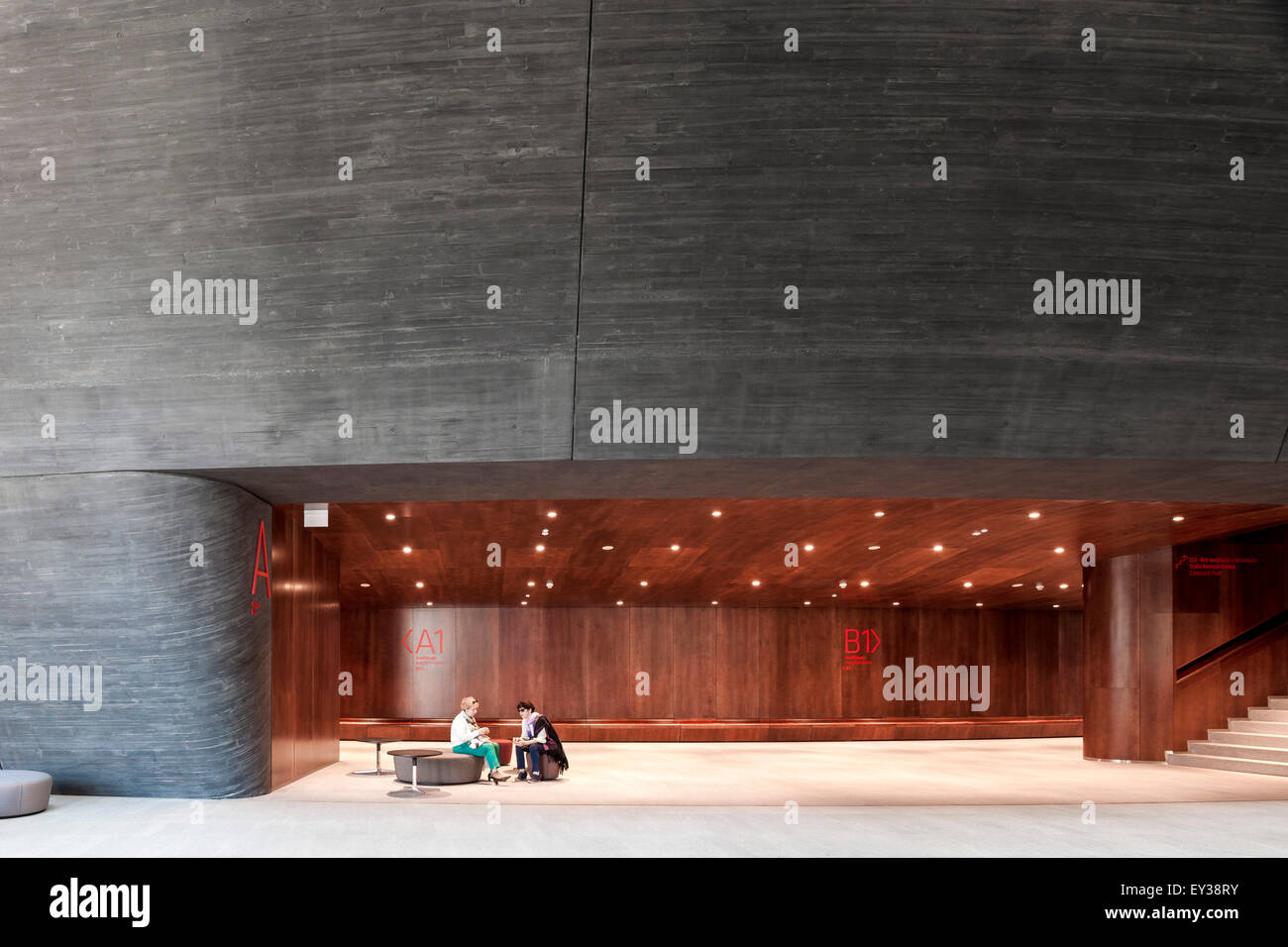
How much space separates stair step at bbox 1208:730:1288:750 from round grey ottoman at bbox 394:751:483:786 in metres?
11.2

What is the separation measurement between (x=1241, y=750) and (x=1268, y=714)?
1265 mm

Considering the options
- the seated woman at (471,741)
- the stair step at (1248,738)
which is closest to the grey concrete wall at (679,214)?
the seated woman at (471,741)

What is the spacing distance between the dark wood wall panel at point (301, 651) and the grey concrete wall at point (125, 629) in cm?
133

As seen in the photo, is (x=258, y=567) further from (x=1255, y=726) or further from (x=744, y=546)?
(x=1255, y=726)

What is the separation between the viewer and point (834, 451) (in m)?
9.42

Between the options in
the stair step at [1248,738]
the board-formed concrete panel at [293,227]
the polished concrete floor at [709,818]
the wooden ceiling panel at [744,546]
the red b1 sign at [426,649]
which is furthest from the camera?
the red b1 sign at [426,649]

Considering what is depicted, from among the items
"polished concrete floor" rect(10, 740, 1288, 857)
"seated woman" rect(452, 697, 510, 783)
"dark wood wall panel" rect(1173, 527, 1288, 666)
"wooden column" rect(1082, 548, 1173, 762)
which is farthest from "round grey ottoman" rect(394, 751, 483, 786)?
"dark wood wall panel" rect(1173, 527, 1288, 666)

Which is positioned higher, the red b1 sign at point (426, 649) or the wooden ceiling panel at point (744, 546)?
the wooden ceiling panel at point (744, 546)

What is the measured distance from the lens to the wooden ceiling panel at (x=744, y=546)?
13859mm

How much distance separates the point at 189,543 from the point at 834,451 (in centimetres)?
607

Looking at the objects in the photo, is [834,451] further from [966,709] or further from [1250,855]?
[966,709]

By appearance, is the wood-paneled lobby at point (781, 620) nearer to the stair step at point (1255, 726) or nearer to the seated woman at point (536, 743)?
the stair step at point (1255, 726)

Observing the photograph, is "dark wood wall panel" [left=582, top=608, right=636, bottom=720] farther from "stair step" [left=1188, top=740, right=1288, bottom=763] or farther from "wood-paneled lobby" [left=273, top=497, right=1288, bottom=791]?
"stair step" [left=1188, top=740, right=1288, bottom=763]
